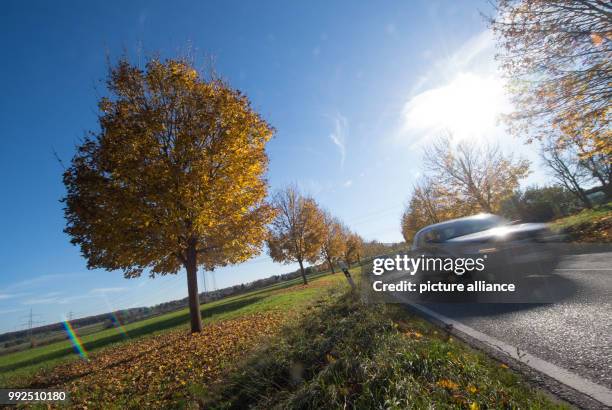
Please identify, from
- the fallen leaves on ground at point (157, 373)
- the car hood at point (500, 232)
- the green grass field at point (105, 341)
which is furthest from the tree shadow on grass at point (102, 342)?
the car hood at point (500, 232)

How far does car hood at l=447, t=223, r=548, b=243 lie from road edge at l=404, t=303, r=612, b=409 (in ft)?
10.7

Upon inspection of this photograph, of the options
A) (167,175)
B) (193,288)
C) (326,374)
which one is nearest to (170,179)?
(167,175)

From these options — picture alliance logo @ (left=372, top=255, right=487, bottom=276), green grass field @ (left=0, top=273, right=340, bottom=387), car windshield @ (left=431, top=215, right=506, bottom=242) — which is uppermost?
car windshield @ (left=431, top=215, right=506, bottom=242)

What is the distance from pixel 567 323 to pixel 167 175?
8375 millimetres

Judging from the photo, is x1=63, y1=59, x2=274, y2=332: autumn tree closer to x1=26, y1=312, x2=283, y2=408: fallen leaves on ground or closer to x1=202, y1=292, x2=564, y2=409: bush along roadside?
x1=26, y1=312, x2=283, y2=408: fallen leaves on ground

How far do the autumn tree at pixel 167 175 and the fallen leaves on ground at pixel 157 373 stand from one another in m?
2.28

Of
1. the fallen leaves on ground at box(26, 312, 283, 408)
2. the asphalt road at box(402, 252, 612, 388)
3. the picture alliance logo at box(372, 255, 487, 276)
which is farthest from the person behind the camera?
the picture alliance logo at box(372, 255, 487, 276)

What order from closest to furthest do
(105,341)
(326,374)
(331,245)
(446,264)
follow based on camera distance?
(326,374) → (446,264) → (105,341) → (331,245)

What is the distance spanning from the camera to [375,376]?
2.64 meters

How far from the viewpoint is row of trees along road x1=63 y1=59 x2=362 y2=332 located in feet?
24.3

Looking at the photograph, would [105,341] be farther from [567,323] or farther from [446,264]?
[567,323]

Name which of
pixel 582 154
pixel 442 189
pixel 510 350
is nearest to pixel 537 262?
pixel 510 350

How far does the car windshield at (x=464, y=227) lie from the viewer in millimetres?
7488

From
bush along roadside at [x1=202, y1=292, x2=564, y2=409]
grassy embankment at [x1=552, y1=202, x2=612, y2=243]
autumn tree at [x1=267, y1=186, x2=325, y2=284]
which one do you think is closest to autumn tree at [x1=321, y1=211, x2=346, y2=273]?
autumn tree at [x1=267, y1=186, x2=325, y2=284]
